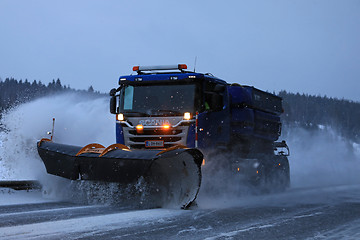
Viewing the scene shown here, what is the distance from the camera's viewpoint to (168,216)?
6.82m

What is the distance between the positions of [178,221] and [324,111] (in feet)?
358

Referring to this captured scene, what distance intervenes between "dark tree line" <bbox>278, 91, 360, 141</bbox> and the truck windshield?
93247 millimetres

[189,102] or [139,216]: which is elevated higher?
[189,102]

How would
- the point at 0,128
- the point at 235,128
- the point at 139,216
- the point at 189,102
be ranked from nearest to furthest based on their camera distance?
the point at 139,216
the point at 189,102
the point at 235,128
the point at 0,128

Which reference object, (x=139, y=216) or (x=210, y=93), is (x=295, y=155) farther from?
(x=139, y=216)

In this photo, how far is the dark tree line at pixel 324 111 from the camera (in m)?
102

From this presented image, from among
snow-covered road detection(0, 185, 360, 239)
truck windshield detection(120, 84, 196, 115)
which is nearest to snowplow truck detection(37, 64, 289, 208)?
truck windshield detection(120, 84, 196, 115)

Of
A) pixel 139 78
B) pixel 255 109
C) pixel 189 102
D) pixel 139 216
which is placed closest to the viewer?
pixel 139 216

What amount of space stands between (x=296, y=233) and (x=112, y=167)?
3.72m

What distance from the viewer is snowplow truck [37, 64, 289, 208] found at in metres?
7.91

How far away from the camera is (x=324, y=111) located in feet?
359

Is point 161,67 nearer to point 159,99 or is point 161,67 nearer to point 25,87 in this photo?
point 159,99

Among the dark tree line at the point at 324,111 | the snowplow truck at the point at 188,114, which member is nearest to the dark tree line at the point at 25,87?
the dark tree line at the point at 324,111

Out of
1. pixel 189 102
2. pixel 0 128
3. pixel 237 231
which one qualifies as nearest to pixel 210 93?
pixel 189 102
